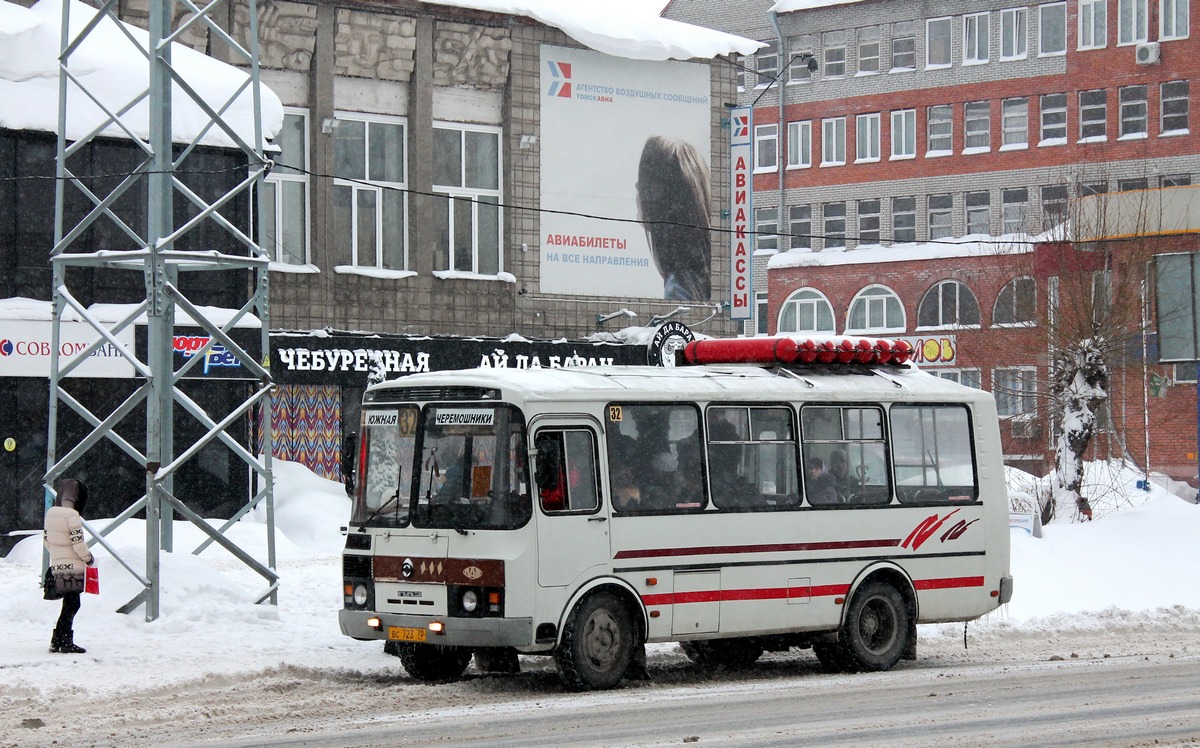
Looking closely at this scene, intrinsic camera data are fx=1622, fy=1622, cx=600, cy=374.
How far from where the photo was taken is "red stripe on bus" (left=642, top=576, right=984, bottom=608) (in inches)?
521

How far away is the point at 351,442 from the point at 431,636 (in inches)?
79.3

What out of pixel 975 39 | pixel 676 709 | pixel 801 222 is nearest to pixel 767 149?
pixel 801 222

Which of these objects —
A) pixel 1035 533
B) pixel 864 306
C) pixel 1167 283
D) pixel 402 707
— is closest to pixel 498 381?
pixel 402 707

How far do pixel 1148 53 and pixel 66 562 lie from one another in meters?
49.2

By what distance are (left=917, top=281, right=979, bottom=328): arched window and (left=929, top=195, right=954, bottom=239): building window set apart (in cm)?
322

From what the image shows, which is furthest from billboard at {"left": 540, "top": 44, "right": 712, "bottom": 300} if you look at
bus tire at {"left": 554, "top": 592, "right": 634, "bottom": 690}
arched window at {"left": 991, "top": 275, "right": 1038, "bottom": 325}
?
bus tire at {"left": 554, "top": 592, "right": 634, "bottom": 690}

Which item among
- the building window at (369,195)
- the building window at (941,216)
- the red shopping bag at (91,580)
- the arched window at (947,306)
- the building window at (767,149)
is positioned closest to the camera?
the red shopping bag at (91,580)

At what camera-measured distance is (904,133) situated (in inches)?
2393

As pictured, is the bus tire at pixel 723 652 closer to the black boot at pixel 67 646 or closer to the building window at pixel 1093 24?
the black boot at pixel 67 646

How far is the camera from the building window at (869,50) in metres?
61.8

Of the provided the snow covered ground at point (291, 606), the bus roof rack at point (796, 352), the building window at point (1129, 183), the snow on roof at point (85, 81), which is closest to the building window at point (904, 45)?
the building window at point (1129, 183)

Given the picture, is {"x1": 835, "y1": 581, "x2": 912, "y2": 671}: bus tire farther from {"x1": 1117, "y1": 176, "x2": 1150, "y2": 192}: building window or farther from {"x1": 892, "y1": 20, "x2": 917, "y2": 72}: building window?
{"x1": 892, "y1": 20, "x2": 917, "y2": 72}: building window

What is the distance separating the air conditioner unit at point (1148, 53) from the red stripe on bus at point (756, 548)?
148 ft

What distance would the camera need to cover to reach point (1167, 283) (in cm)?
2591
